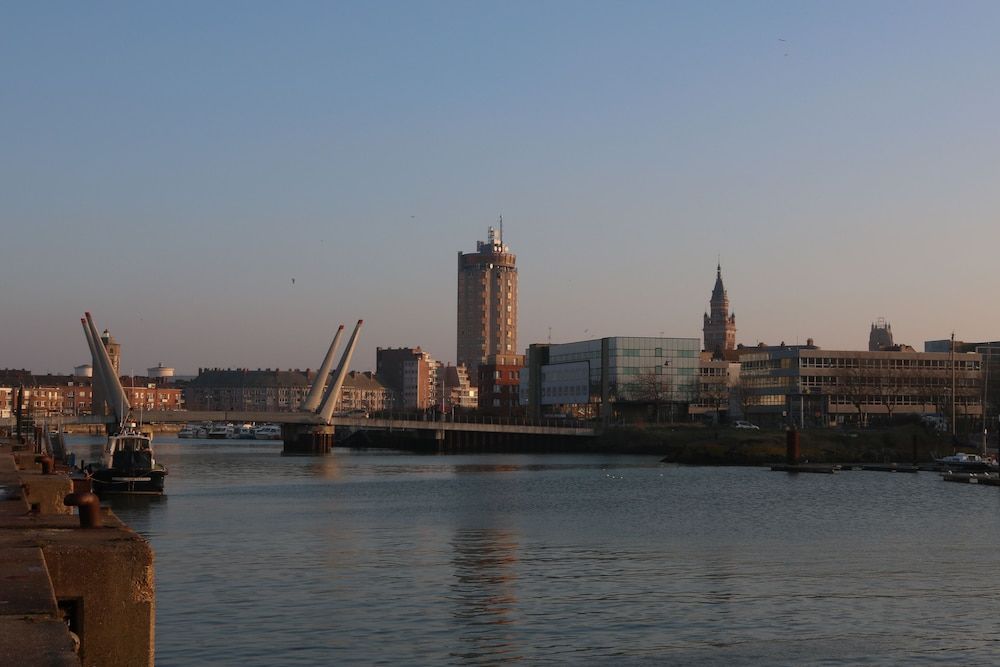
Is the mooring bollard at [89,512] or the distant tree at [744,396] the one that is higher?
the distant tree at [744,396]

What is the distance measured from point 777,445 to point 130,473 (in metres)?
67.0

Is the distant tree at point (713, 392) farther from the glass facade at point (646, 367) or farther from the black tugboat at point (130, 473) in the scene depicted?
the black tugboat at point (130, 473)

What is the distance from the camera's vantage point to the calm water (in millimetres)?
23734

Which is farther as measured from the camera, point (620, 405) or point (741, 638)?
point (620, 405)

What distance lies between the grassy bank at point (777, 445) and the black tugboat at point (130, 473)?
57538 mm

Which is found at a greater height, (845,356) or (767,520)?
(845,356)

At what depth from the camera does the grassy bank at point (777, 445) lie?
360 ft

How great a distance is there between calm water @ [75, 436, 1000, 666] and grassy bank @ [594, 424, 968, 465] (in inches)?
1665

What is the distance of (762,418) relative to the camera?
6545 inches

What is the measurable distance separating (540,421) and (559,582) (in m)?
130

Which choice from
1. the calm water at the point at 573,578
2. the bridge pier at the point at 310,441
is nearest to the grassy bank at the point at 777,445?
the bridge pier at the point at 310,441

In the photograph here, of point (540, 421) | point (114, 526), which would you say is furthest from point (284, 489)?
point (540, 421)

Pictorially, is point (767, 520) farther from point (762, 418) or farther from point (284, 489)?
point (762, 418)

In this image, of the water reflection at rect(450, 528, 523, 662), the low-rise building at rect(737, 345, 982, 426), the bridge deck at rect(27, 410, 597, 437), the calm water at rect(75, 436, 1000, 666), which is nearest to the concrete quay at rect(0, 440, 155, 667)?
the calm water at rect(75, 436, 1000, 666)
